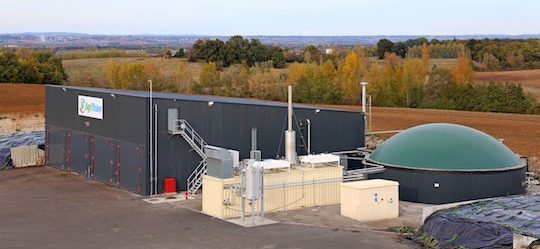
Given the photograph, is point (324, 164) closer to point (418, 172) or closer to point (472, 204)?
point (418, 172)

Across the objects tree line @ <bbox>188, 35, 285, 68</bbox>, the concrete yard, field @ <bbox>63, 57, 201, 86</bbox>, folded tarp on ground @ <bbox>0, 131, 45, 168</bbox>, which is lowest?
the concrete yard

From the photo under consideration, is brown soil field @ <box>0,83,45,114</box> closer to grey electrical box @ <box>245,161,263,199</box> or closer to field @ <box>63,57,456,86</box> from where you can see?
field @ <box>63,57,456,86</box>

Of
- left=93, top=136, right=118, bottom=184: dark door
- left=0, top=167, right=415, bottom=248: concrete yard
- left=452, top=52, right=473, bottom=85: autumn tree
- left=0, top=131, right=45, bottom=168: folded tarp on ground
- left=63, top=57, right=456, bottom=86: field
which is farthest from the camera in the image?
left=63, top=57, right=456, bottom=86: field

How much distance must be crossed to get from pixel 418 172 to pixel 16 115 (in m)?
49.2

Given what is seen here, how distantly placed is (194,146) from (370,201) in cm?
978

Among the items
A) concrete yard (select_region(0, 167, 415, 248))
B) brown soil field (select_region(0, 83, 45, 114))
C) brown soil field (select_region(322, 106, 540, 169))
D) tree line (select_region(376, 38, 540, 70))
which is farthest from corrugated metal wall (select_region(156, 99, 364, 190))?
tree line (select_region(376, 38, 540, 70))

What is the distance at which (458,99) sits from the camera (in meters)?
87.4

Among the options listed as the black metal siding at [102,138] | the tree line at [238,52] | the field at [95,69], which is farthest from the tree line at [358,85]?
the black metal siding at [102,138]

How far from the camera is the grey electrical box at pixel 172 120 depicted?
37.5m

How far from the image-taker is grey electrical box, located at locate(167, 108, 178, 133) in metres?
37.5

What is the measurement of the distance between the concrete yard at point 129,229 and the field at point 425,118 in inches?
1045

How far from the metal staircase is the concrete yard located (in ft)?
8.87

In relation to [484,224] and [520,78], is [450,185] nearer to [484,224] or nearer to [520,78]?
[484,224]

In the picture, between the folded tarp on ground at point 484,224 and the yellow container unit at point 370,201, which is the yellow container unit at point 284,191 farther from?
the folded tarp on ground at point 484,224
